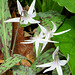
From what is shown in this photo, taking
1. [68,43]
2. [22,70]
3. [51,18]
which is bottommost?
[22,70]

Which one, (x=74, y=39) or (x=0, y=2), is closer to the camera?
(x=74, y=39)

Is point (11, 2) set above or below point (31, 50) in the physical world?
above

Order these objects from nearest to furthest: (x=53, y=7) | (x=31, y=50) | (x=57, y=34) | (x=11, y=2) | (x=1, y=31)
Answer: (x=57, y=34) < (x=1, y=31) < (x=31, y=50) < (x=53, y=7) < (x=11, y=2)

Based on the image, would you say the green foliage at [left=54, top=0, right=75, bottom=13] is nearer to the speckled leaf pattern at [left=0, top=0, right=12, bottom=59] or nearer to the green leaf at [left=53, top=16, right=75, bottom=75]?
the green leaf at [left=53, top=16, right=75, bottom=75]

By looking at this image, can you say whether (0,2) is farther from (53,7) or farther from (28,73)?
(28,73)

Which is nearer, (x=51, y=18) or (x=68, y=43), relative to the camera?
(x=68, y=43)

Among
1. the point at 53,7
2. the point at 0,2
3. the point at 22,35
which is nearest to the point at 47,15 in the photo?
the point at 53,7

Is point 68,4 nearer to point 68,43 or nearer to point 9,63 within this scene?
point 68,43

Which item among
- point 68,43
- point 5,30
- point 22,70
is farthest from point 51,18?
point 22,70

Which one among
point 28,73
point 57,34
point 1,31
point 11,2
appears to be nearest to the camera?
point 28,73

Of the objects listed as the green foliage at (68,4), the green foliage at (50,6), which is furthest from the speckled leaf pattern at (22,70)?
the green foliage at (50,6)

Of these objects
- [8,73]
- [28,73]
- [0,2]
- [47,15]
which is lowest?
[8,73]
